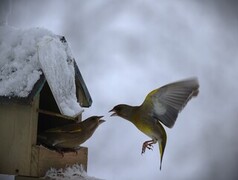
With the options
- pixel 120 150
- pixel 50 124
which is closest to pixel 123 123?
pixel 120 150

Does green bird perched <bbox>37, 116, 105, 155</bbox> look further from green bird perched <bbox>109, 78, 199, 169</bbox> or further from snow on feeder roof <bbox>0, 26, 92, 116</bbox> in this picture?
green bird perched <bbox>109, 78, 199, 169</bbox>

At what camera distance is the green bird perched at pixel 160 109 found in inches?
Answer: 149

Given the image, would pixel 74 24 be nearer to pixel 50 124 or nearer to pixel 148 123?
pixel 50 124

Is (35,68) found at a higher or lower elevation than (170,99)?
higher

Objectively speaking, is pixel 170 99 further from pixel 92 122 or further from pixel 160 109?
pixel 92 122

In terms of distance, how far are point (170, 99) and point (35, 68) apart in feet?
3.14

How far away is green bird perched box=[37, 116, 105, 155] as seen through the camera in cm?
399

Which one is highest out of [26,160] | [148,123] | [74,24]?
[74,24]

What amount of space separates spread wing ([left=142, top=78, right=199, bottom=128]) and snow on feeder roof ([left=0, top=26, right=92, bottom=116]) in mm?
578

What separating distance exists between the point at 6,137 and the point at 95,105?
261 cm

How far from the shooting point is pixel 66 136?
3986 millimetres

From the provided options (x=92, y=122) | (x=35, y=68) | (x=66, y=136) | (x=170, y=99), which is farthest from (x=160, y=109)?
(x=35, y=68)

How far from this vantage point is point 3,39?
162 inches

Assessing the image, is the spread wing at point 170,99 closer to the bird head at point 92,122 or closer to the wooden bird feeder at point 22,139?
the bird head at point 92,122
